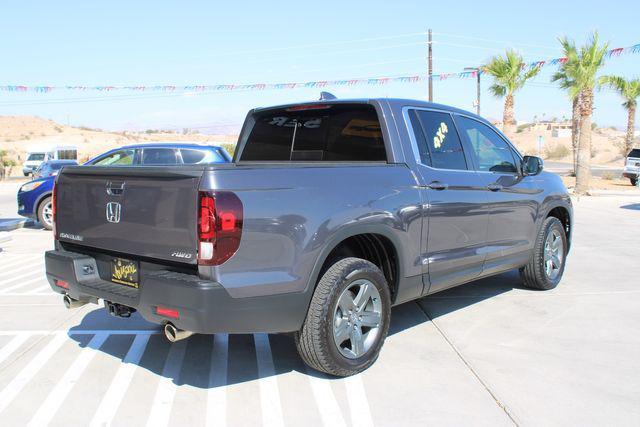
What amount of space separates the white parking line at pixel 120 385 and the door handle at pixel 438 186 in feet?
8.55

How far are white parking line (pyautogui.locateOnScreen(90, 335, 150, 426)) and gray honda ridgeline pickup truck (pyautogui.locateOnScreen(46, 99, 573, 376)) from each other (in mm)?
467

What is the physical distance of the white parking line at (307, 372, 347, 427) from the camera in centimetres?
355

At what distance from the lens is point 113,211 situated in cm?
397

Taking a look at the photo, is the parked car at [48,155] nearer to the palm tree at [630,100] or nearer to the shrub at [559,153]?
the palm tree at [630,100]

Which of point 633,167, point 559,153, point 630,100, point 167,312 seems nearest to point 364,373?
point 167,312

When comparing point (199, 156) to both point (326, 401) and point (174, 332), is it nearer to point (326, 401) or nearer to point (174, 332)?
point (174, 332)

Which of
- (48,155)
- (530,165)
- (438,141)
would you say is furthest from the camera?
(48,155)

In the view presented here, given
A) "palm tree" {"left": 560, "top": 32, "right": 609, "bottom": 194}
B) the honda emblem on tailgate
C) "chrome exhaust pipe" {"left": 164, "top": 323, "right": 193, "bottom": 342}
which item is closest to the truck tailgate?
the honda emblem on tailgate

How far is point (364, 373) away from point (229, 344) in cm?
125

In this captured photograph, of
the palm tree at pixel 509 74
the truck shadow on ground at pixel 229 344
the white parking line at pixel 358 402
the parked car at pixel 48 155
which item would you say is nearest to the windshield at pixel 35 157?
the parked car at pixel 48 155

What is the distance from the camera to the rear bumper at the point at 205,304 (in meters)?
3.40

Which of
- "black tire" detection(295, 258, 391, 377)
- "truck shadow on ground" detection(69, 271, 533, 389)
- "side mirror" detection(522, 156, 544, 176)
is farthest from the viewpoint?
"side mirror" detection(522, 156, 544, 176)

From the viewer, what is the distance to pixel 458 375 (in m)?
4.22

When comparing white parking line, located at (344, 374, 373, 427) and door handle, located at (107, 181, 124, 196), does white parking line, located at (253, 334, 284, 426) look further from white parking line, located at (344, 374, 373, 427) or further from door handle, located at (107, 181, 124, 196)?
door handle, located at (107, 181, 124, 196)
